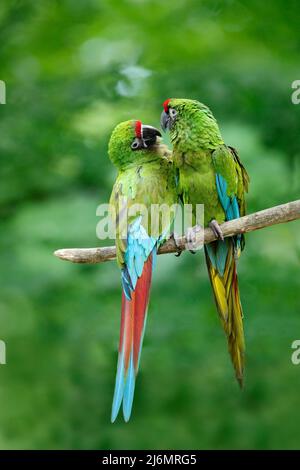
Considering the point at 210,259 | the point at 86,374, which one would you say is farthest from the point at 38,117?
the point at 210,259

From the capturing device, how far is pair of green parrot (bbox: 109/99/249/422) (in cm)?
159

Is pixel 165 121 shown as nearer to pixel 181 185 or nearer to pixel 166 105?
pixel 166 105

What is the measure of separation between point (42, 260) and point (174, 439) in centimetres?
77

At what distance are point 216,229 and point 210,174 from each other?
0.15 m

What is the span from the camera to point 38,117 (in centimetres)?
250

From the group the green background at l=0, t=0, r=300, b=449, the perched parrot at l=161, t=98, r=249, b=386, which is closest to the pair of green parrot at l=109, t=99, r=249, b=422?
the perched parrot at l=161, t=98, r=249, b=386

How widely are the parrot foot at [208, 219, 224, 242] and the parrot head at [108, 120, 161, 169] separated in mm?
223

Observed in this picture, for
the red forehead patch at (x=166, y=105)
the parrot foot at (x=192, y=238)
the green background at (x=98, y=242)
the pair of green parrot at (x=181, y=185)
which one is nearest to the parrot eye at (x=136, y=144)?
the pair of green parrot at (x=181, y=185)

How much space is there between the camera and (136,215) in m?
1.62

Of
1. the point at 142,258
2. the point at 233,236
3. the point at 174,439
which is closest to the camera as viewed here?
the point at 142,258

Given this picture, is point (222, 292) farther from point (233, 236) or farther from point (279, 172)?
point (279, 172)

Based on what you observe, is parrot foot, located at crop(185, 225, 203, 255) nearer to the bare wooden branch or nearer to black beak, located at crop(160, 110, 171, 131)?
the bare wooden branch

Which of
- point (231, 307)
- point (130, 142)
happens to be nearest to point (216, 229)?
point (231, 307)

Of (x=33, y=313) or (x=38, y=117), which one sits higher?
(x=38, y=117)
